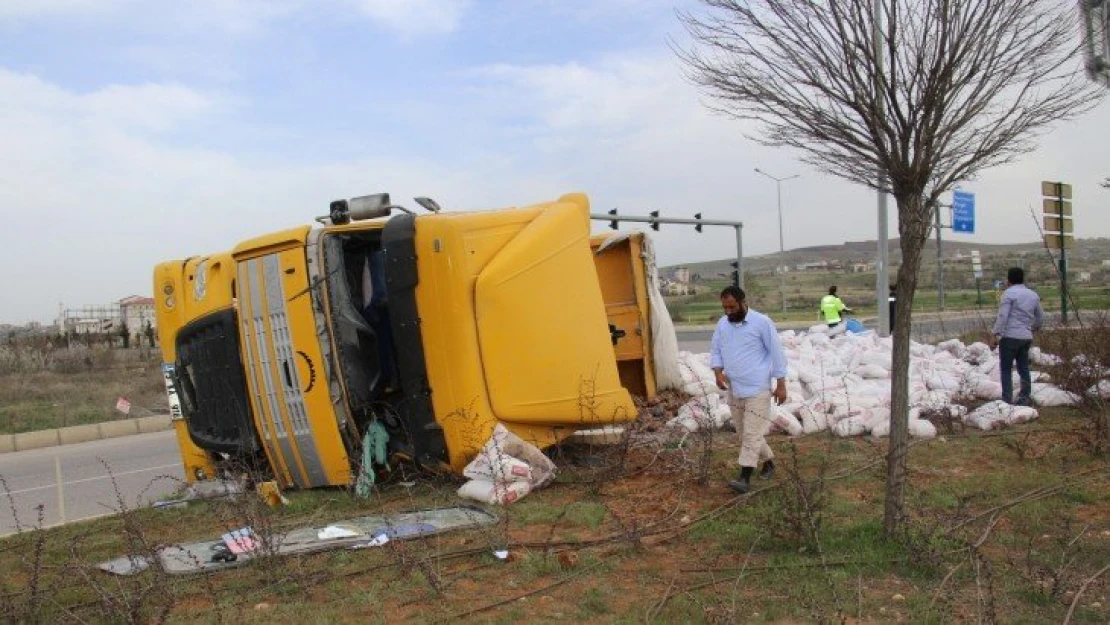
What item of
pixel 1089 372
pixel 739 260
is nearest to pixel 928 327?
pixel 739 260

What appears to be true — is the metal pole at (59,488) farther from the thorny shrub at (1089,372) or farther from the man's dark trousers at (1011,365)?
the man's dark trousers at (1011,365)

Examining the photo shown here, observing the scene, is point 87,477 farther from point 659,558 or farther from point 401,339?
point 659,558

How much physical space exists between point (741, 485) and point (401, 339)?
259cm

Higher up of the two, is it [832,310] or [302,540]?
[832,310]

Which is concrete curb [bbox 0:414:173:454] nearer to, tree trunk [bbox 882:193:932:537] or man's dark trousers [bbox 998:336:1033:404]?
man's dark trousers [bbox 998:336:1033:404]

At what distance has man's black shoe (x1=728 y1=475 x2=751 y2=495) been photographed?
6.72 metres

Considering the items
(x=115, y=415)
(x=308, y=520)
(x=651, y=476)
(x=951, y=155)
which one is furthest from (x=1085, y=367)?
(x=115, y=415)

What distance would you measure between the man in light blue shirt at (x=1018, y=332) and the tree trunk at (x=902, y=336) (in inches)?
215

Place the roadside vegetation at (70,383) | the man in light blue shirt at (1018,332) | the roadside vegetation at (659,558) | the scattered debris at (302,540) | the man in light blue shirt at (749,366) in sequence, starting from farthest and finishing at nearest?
the roadside vegetation at (70,383) < the man in light blue shirt at (1018,332) < the man in light blue shirt at (749,366) < the scattered debris at (302,540) < the roadside vegetation at (659,558)

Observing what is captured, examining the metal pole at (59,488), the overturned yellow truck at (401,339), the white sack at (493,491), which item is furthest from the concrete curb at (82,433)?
the white sack at (493,491)

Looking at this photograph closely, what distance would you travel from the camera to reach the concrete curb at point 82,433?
15.3 m

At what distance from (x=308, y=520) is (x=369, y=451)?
2.68 ft

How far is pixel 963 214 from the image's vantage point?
98.0 ft

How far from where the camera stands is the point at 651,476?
296 inches
